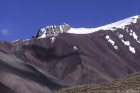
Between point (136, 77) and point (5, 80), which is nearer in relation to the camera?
point (136, 77)

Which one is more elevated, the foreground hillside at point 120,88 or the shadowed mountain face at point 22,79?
the shadowed mountain face at point 22,79

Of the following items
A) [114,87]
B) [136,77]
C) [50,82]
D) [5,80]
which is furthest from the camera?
[50,82]

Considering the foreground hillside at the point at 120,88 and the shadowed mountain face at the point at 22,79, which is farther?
the shadowed mountain face at the point at 22,79

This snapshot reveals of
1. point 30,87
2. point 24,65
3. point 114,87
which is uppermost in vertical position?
point 24,65

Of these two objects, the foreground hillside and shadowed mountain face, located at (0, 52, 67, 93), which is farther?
shadowed mountain face, located at (0, 52, 67, 93)

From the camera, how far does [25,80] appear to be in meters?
164

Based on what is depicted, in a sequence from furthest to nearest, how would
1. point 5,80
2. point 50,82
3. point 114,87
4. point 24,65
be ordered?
point 24,65
point 50,82
point 5,80
point 114,87

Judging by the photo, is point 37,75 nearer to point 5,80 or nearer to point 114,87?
point 5,80

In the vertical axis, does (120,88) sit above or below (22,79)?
below

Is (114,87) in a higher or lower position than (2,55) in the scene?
lower

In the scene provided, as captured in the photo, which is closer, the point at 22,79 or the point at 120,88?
the point at 120,88

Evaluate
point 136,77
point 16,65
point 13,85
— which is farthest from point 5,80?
point 136,77

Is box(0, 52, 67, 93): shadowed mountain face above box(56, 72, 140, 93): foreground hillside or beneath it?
above

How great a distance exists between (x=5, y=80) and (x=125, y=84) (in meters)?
133
